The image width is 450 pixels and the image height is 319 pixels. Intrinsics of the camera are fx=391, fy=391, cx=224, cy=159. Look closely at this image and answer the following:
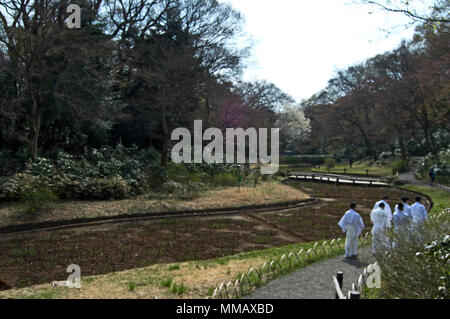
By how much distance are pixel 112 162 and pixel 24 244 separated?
10281 millimetres

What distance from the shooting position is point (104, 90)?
24.8 m

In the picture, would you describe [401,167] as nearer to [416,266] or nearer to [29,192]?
[29,192]

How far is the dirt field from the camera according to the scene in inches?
378

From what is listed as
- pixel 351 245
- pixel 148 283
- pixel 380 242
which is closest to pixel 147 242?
pixel 148 283

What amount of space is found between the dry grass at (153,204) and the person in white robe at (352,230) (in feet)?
29.6

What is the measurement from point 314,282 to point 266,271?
3.43 feet

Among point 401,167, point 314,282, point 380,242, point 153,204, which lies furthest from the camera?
point 401,167

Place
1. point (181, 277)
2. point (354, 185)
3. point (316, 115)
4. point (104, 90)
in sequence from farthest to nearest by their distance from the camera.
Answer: point (316, 115)
point (354, 185)
point (104, 90)
point (181, 277)

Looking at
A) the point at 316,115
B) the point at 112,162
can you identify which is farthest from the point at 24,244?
the point at 316,115

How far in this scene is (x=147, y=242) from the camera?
1223 cm

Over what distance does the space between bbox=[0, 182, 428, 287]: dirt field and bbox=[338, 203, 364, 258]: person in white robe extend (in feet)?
8.83

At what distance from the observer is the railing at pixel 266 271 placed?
22.1 ft
